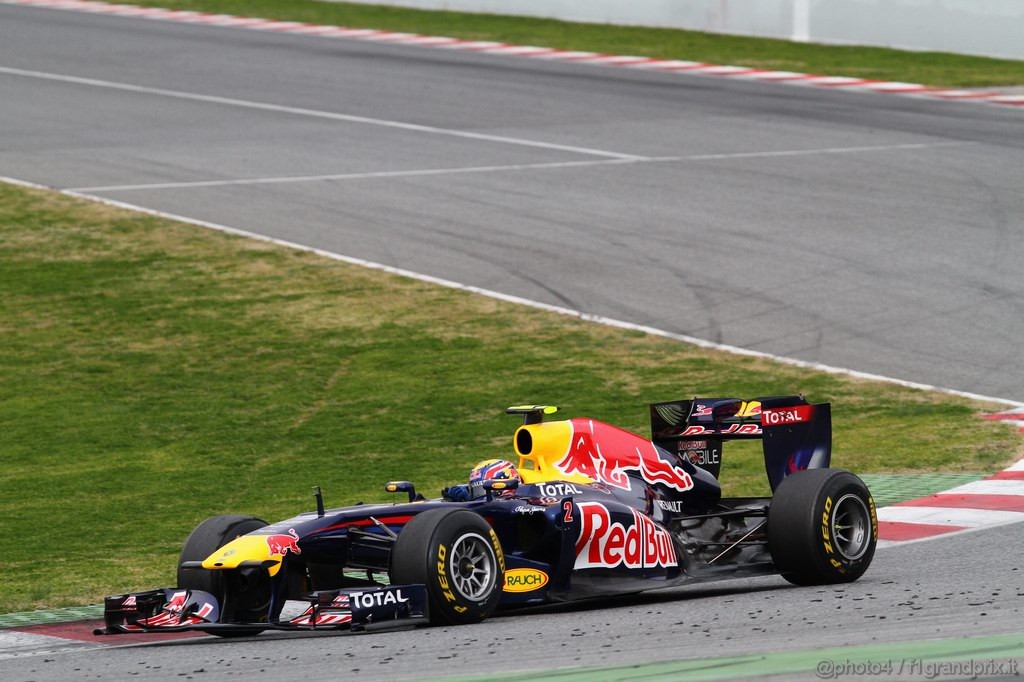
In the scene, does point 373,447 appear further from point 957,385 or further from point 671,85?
point 671,85

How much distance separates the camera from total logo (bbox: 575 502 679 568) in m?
8.64

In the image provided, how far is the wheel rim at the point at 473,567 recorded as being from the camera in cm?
795

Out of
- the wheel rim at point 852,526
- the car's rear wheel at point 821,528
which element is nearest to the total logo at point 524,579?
the car's rear wheel at point 821,528

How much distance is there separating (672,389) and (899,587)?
6.86 metres

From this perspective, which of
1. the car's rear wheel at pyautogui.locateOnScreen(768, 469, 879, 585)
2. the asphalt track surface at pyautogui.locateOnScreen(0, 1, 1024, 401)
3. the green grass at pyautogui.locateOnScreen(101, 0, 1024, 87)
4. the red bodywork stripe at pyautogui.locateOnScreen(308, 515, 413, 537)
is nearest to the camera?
the red bodywork stripe at pyautogui.locateOnScreen(308, 515, 413, 537)

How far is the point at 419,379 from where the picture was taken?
1619 cm

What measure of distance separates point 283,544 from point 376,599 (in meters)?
0.64

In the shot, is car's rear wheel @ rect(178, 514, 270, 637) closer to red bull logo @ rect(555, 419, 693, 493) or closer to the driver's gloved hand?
the driver's gloved hand

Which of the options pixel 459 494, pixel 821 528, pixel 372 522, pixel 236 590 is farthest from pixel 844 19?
pixel 236 590

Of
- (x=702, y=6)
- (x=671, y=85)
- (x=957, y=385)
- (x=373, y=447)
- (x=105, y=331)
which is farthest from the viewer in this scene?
(x=702, y=6)

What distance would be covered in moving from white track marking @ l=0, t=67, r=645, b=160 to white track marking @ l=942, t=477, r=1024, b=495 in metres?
13.1

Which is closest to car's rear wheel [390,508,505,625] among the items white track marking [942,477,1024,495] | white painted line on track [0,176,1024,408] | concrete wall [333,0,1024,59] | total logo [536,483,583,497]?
total logo [536,483,583,497]

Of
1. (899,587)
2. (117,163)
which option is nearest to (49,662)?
(899,587)

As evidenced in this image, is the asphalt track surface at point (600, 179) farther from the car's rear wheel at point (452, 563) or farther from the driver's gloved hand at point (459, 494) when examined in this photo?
the car's rear wheel at point (452, 563)
